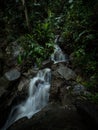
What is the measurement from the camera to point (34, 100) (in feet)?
26.0

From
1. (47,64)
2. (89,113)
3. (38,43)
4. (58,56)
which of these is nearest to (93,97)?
(89,113)

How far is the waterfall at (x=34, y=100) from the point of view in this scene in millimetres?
7504

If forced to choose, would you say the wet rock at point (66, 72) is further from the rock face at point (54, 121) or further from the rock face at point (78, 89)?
the rock face at point (54, 121)

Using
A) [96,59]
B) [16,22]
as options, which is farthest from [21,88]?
[16,22]

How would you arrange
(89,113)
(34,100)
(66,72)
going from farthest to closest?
(66,72)
(34,100)
(89,113)

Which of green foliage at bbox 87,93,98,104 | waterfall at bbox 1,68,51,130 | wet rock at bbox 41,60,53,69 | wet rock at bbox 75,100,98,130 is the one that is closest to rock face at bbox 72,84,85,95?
green foliage at bbox 87,93,98,104

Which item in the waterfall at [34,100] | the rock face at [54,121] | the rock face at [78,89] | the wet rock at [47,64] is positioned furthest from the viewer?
the wet rock at [47,64]

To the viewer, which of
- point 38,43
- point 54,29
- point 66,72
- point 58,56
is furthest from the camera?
point 54,29

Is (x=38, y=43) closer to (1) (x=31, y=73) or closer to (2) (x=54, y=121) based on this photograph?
(1) (x=31, y=73)

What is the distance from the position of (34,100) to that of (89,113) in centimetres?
306

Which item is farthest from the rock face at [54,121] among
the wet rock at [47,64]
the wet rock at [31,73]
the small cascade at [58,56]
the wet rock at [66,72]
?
the small cascade at [58,56]

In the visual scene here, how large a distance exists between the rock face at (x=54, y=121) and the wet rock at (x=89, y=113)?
0.74 ft

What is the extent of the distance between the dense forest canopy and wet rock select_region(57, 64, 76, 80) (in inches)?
13.7

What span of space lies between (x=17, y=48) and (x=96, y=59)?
438 cm
